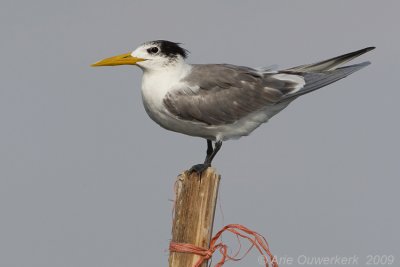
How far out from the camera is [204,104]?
9258mm

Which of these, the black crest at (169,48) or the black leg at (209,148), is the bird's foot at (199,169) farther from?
the black crest at (169,48)

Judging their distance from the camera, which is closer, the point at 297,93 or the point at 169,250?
the point at 169,250

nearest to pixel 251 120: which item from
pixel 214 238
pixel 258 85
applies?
pixel 258 85

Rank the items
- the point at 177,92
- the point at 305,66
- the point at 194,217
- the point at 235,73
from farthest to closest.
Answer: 1. the point at 305,66
2. the point at 235,73
3. the point at 177,92
4. the point at 194,217

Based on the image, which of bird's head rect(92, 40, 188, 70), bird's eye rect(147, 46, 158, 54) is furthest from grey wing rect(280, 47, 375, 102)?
bird's eye rect(147, 46, 158, 54)

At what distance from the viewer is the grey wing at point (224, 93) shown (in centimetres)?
904

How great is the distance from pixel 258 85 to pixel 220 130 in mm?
957

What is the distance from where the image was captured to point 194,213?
7.55 meters

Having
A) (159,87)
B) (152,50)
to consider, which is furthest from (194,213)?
(152,50)

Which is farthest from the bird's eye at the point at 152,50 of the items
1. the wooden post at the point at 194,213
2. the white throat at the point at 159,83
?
the wooden post at the point at 194,213

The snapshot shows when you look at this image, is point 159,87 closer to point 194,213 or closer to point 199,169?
point 199,169

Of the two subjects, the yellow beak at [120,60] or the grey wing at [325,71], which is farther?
the grey wing at [325,71]

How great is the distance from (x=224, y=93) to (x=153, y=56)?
39.7 inches

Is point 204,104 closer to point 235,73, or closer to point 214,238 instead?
point 235,73
